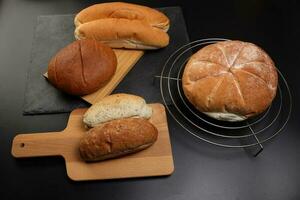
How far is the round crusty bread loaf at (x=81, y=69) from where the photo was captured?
1.03 m

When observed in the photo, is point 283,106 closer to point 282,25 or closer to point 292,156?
point 292,156

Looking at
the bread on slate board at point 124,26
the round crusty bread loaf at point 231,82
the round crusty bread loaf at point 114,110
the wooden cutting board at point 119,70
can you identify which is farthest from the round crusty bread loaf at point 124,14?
the round crusty bread loaf at point 114,110

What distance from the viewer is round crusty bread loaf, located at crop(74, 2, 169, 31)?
1.18 meters

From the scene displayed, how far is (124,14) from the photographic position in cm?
118

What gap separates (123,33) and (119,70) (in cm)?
14

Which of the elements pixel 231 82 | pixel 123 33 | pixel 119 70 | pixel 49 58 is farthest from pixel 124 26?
pixel 231 82

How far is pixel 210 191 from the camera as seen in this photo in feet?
3.07

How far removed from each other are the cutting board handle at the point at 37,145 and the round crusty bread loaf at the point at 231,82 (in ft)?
1.52

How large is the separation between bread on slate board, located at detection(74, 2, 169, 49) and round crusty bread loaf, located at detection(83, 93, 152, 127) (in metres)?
0.29

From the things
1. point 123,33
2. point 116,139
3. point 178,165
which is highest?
point 123,33

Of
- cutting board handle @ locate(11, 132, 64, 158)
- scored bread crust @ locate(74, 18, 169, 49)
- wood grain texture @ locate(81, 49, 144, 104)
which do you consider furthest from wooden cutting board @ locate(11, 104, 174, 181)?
scored bread crust @ locate(74, 18, 169, 49)

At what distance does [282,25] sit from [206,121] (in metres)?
0.68

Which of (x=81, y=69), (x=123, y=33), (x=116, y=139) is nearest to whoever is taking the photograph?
(x=116, y=139)

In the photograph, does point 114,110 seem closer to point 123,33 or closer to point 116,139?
point 116,139
